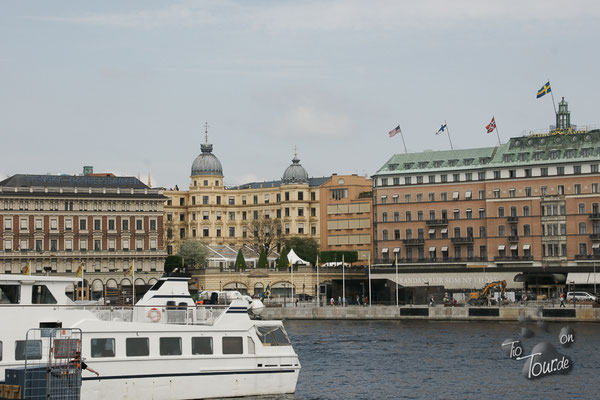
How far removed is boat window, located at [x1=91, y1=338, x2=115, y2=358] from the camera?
45.5 metres

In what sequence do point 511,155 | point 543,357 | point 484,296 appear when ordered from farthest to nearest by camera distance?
point 511,155, point 484,296, point 543,357

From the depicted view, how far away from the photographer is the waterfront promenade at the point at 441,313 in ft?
342

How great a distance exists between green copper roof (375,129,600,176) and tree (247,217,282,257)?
39.2 meters

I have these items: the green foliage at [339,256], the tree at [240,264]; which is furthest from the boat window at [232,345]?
the green foliage at [339,256]

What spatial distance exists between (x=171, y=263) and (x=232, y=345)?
116170mm

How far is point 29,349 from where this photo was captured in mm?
44500

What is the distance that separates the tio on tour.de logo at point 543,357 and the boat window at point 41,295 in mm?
29145

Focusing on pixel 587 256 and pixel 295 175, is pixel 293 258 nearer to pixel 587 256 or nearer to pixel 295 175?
pixel 587 256

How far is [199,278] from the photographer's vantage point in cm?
15400

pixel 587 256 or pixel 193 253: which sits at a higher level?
pixel 193 253

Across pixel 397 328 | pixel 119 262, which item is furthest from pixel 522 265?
pixel 119 262

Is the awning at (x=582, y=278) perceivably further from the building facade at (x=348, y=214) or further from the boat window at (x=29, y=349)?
the boat window at (x=29, y=349)

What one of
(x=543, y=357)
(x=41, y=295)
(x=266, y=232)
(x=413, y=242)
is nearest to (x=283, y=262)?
(x=413, y=242)

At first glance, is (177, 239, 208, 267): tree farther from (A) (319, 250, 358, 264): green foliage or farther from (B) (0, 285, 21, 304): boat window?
(B) (0, 285, 21, 304): boat window
